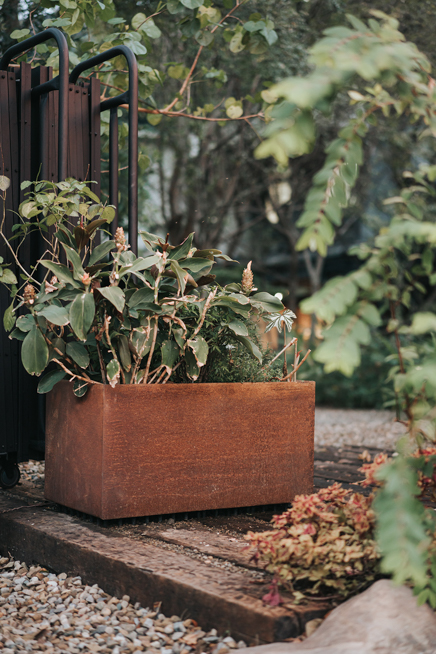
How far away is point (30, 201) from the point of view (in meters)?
2.42

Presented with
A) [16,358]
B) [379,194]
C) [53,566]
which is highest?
[379,194]

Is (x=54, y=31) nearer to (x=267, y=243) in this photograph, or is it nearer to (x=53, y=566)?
(x=53, y=566)

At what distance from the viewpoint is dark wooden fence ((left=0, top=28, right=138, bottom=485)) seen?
253cm

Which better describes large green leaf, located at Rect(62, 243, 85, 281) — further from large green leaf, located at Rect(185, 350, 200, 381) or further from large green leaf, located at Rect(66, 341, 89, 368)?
large green leaf, located at Rect(185, 350, 200, 381)

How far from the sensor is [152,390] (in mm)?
2094

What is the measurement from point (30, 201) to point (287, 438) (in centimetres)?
135

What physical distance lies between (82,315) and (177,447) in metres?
0.56

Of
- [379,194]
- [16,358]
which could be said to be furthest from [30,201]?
[379,194]

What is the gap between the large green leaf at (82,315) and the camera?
1972mm

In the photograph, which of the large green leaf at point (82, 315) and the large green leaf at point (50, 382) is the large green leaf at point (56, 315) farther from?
the large green leaf at point (50, 382)

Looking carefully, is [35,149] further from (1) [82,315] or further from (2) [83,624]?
(2) [83,624]

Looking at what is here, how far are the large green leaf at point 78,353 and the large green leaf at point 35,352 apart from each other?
93 mm

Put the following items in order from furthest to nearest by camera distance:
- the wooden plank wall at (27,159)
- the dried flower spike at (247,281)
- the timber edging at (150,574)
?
the wooden plank wall at (27,159) < the dried flower spike at (247,281) < the timber edging at (150,574)

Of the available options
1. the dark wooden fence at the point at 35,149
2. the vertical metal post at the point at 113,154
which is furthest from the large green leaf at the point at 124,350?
the vertical metal post at the point at 113,154
